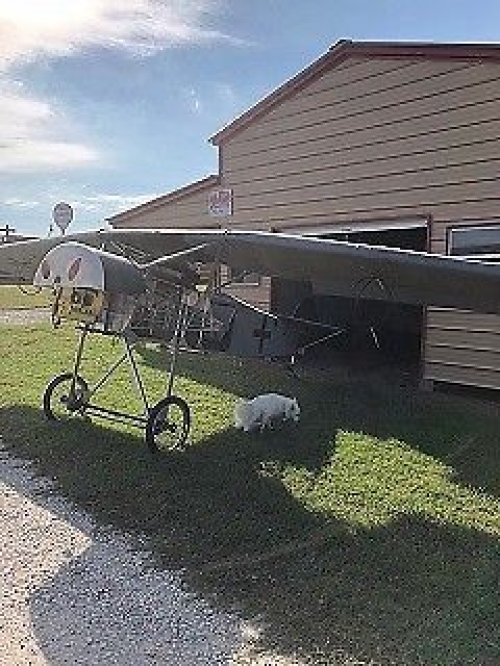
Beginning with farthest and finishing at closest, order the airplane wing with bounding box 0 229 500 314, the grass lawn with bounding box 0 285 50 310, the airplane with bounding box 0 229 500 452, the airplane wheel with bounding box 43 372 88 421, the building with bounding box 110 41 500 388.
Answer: the grass lawn with bounding box 0 285 50 310
the building with bounding box 110 41 500 388
the airplane wheel with bounding box 43 372 88 421
the airplane with bounding box 0 229 500 452
the airplane wing with bounding box 0 229 500 314

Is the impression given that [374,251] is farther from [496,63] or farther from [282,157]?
[282,157]

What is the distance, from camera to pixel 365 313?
1484cm

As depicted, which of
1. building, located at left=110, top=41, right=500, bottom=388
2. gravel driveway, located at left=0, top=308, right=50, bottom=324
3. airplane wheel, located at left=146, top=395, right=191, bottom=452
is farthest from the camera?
gravel driveway, located at left=0, top=308, right=50, bottom=324

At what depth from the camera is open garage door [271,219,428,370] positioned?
463 inches

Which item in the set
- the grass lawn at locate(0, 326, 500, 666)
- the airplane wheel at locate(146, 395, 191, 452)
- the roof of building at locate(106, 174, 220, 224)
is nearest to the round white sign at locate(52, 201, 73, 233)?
the roof of building at locate(106, 174, 220, 224)

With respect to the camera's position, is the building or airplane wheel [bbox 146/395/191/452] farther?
the building

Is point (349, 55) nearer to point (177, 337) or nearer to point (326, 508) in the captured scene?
point (177, 337)

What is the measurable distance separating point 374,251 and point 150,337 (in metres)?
3.47

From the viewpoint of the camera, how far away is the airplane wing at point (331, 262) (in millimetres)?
6184

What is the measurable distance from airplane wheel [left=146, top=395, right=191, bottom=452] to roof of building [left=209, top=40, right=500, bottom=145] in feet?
20.9

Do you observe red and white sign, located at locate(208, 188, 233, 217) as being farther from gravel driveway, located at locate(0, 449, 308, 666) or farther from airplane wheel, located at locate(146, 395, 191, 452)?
gravel driveway, located at locate(0, 449, 308, 666)

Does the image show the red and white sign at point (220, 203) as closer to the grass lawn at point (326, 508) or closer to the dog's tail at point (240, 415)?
the grass lawn at point (326, 508)

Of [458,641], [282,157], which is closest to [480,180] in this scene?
[282,157]

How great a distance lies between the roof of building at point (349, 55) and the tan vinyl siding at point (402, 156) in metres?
0.12
